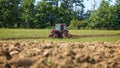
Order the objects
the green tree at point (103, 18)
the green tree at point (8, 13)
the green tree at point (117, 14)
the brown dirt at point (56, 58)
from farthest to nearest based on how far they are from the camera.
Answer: the green tree at point (103, 18) < the green tree at point (117, 14) < the green tree at point (8, 13) < the brown dirt at point (56, 58)

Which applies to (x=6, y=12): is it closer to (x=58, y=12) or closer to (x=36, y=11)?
(x=36, y=11)

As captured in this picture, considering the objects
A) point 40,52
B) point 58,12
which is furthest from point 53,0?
point 40,52

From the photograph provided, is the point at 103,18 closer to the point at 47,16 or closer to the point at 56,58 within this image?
the point at 47,16

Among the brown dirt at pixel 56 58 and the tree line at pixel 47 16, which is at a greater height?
the brown dirt at pixel 56 58

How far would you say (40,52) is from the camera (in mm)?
6984

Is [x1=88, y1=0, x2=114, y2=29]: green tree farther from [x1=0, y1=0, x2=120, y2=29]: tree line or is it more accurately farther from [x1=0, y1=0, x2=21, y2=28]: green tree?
[x1=0, y1=0, x2=21, y2=28]: green tree

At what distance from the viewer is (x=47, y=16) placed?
83.9m

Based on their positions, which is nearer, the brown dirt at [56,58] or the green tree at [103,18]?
the brown dirt at [56,58]

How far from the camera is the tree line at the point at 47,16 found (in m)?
79.1

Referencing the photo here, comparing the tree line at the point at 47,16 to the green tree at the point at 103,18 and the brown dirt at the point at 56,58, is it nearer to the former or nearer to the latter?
the green tree at the point at 103,18

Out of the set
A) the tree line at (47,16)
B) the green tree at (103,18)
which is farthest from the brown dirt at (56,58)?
the green tree at (103,18)

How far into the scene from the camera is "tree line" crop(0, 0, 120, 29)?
260 ft

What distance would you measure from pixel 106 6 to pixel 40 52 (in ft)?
267

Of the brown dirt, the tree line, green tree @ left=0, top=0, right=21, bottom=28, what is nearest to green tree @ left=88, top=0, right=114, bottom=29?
the tree line
